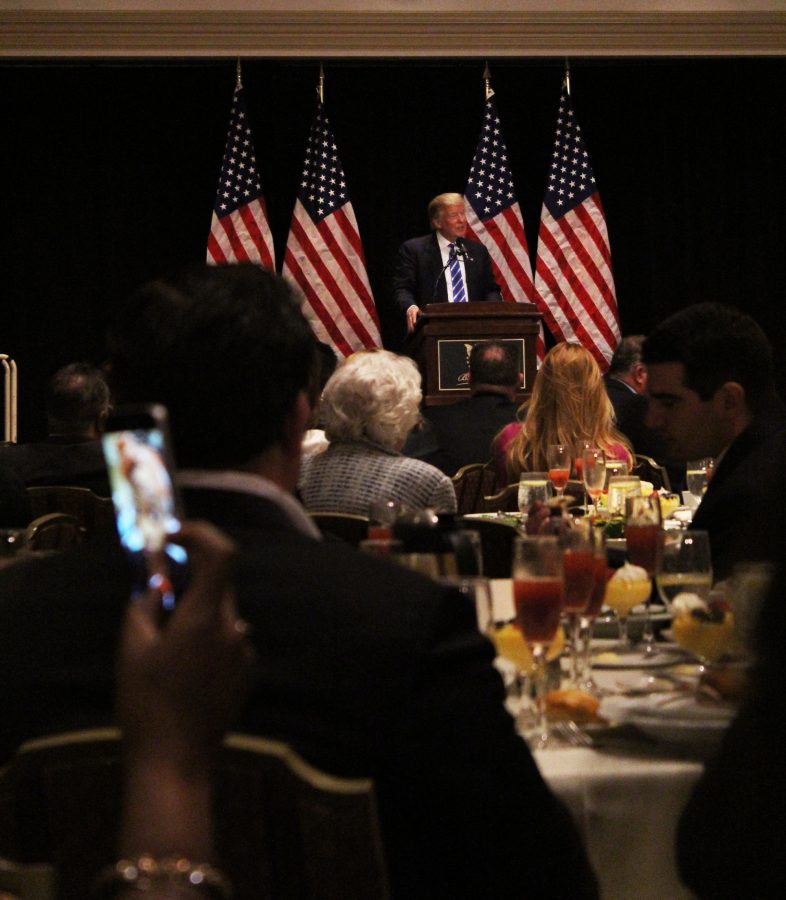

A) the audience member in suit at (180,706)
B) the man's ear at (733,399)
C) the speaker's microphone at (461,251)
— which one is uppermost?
the speaker's microphone at (461,251)

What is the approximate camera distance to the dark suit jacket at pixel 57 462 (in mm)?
4797

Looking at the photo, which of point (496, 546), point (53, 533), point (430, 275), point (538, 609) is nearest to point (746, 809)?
point (538, 609)

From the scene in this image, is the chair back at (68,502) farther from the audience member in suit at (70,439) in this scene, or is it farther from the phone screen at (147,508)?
the phone screen at (147,508)

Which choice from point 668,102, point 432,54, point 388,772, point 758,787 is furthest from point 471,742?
point 668,102

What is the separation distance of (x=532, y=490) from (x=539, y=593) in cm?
220

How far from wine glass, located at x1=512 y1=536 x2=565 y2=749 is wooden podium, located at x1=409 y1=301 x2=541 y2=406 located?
18.4ft

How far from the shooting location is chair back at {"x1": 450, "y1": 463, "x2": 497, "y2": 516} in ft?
17.8

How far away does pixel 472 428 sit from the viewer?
613cm

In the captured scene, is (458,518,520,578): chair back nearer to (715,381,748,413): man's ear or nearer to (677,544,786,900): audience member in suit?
(715,381,748,413): man's ear

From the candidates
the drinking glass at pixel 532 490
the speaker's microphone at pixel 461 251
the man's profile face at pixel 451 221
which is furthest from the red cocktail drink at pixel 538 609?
the man's profile face at pixel 451 221

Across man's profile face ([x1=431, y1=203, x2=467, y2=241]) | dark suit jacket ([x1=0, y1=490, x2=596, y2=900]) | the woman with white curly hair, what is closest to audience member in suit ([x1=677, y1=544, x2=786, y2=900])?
dark suit jacket ([x1=0, y1=490, x2=596, y2=900])

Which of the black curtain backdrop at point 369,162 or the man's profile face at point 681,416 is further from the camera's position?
the black curtain backdrop at point 369,162

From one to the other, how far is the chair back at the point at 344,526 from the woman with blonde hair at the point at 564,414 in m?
1.97

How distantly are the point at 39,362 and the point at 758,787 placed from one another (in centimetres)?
A: 968
